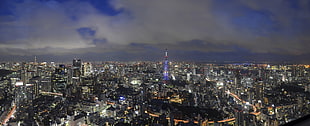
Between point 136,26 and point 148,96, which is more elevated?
point 136,26

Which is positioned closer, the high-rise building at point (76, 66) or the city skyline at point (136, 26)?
the city skyline at point (136, 26)

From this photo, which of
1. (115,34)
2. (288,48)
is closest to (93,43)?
(115,34)

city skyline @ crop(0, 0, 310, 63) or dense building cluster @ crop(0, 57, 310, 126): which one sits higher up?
city skyline @ crop(0, 0, 310, 63)

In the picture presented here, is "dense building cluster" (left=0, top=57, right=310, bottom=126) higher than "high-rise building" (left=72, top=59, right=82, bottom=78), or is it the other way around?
"high-rise building" (left=72, top=59, right=82, bottom=78)

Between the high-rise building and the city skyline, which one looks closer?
the city skyline

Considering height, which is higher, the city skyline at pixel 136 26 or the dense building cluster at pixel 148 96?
the city skyline at pixel 136 26

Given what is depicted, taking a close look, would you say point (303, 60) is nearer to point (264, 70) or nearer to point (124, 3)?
point (264, 70)

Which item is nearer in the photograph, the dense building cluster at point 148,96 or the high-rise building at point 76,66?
the dense building cluster at point 148,96

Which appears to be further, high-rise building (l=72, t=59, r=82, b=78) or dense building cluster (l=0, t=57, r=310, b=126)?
high-rise building (l=72, t=59, r=82, b=78)

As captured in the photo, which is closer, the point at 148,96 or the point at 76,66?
the point at 76,66
